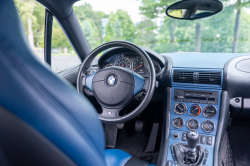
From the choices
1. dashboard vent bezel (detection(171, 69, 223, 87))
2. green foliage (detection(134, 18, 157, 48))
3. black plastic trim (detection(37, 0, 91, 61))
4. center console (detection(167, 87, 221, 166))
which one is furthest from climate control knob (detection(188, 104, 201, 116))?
green foliage (detection(134, 18, 157, 48))

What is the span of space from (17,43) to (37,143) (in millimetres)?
262

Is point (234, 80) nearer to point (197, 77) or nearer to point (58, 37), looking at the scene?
point (197, 77)

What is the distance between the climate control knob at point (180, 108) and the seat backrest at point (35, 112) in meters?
1.53

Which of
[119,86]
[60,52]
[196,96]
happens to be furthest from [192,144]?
[60,52]

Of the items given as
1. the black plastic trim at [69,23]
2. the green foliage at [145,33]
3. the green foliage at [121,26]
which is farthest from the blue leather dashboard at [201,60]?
the green foliage at [145,33]

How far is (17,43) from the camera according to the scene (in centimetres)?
53

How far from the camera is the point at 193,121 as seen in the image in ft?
6.61

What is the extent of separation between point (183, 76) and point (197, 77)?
5.0 inches

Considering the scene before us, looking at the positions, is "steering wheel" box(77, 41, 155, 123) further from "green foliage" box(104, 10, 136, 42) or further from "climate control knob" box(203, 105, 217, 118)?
"green foliage" box(104, 10, 136, 42)

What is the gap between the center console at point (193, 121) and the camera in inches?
74.7

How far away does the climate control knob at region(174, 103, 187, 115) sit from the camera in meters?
2.04

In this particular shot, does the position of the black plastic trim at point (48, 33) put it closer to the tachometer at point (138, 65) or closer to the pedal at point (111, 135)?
the tachometer at point (138, 65)

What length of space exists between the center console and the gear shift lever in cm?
5

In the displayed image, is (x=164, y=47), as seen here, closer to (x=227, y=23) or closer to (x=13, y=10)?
(x=227, y=23)
